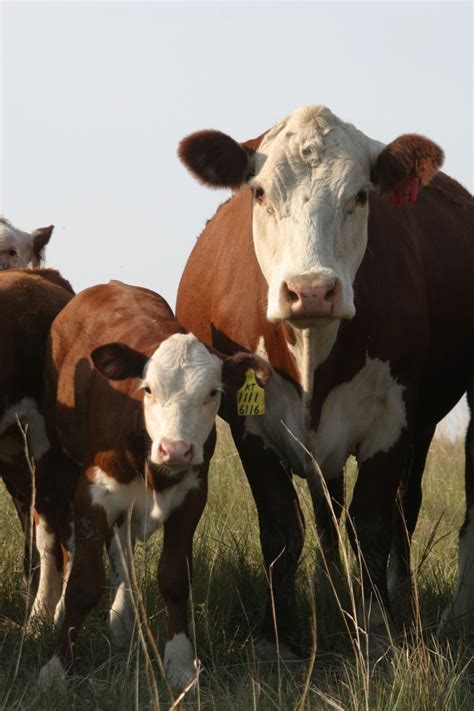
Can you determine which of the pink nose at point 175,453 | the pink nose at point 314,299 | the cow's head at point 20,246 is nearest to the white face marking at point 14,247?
the cow's head at point 20,246

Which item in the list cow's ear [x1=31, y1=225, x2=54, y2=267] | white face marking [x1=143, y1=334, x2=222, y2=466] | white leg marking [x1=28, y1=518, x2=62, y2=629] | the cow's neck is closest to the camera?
white face marking [x1=143, y1=334, x2=222, y2=466]

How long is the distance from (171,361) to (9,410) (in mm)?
1510

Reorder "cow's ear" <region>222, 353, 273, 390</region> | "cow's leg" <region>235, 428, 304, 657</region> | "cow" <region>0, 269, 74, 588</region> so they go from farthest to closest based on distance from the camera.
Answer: "cow" <region>0, 269, 74, 588</region>, "cow's leg" <region>235, 428, 304, 657</region>, "cow's ear" <region>222, 353, 273, 390</region>

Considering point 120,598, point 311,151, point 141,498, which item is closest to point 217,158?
point 311,151

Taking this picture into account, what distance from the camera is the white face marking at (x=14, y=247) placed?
9570 millimetres

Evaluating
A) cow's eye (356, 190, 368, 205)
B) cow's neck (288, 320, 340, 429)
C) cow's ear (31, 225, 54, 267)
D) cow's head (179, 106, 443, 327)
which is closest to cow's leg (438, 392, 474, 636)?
cow's neck (288, 320, 340, 429)

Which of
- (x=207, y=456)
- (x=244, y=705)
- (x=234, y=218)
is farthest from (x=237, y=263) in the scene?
(x=244, y=705)

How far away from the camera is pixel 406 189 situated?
6.31 meters

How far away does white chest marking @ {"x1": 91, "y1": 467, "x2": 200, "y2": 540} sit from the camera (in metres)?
5.75

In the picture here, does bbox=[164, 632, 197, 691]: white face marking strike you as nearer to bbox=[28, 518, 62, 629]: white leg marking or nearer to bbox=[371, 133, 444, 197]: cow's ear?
bbox=[28, 518, 62, 629]: white leg marking

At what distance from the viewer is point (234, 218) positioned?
721 centimetres

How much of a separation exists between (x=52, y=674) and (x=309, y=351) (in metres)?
1.93

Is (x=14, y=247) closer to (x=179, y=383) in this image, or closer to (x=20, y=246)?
(x=20, y=246)

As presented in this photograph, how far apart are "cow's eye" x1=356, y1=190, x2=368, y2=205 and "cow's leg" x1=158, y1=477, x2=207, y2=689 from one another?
4.78 feet
